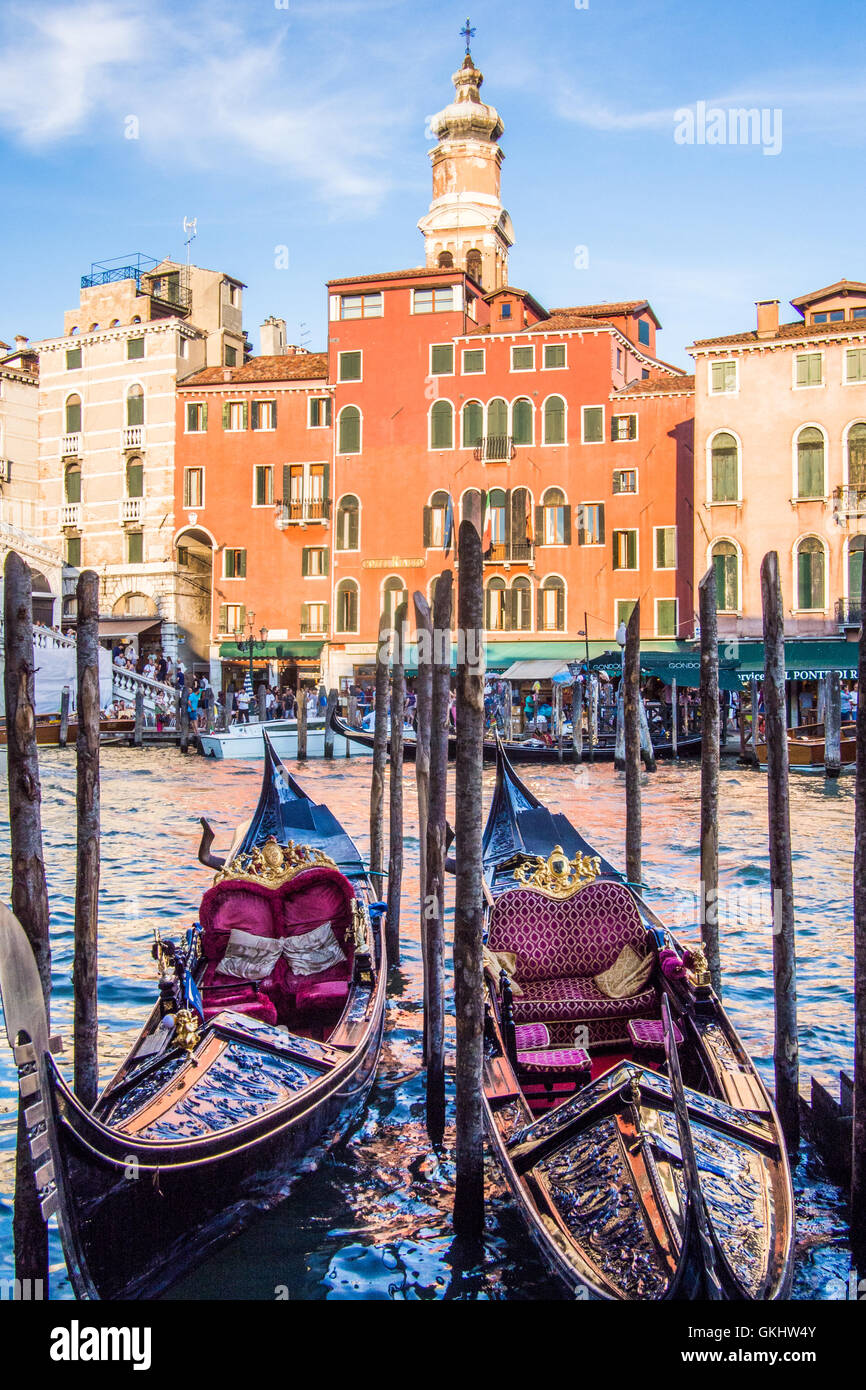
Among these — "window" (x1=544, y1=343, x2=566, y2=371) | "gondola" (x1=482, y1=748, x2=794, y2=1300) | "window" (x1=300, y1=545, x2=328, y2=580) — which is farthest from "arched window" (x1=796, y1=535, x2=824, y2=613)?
"gondola" (x1=482, y1=748, x2=794, y2=1300)

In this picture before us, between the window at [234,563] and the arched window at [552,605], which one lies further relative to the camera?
the window at [234,563]

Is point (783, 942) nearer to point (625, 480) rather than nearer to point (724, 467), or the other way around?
point (724, 467)

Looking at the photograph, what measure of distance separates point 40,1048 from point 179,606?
2414 centimetres

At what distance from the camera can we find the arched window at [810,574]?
2156cm

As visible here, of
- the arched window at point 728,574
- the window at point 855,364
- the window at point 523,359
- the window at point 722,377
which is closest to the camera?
the window at point 855,364

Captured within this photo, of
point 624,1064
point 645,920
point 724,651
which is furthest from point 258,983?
point 724,651

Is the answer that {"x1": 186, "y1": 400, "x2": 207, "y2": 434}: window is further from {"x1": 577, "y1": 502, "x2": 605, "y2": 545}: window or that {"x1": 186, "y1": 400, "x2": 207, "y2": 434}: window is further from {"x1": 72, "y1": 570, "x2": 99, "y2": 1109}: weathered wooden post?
{"x1": 72, "y1": 570, "x2": 99, "y2": 1109}: weathered wooden post

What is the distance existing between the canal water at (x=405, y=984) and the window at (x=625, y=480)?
8.17 m

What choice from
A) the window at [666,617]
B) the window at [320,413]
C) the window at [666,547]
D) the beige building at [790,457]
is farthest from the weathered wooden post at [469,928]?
the window at [320,413]

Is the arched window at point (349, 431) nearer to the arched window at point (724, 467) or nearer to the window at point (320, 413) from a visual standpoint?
the window at point (320, 413)
